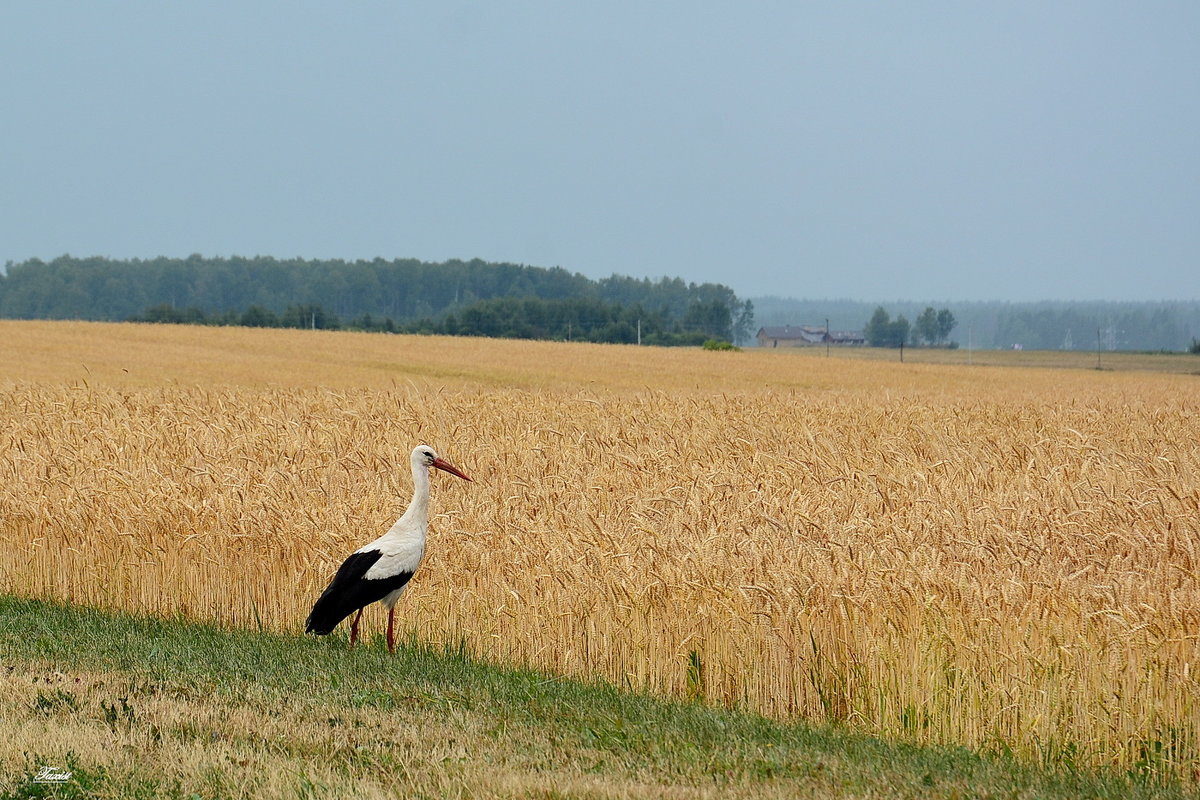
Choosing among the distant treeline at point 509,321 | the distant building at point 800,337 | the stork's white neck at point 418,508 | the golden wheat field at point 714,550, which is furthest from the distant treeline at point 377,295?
the stork's white neck at point 418,508

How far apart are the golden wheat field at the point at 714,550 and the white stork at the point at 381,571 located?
0.73m

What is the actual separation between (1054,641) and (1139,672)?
529mm

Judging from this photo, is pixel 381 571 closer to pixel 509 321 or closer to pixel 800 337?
pixel 509 321

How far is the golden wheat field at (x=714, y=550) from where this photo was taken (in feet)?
22.9

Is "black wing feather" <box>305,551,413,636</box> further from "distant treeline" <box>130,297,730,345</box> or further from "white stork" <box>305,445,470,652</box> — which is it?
"distant treeline" <box>130,297,730,345</box>

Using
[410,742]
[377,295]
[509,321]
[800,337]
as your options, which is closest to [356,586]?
[410,742]

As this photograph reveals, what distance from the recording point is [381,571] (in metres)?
8.20

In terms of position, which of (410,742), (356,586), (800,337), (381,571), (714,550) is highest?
(800,337)

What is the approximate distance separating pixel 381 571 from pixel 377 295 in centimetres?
16371

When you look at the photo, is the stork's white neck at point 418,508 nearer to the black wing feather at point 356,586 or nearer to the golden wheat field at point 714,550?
the black wing feather at point 356,586

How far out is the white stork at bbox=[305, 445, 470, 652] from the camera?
8203mm

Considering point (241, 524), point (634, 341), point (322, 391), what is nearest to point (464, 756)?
point (241, 524)

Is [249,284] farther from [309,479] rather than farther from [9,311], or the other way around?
[309,479]

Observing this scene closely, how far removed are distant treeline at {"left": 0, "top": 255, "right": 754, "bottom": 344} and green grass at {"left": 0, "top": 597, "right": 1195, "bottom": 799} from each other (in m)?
99.2
